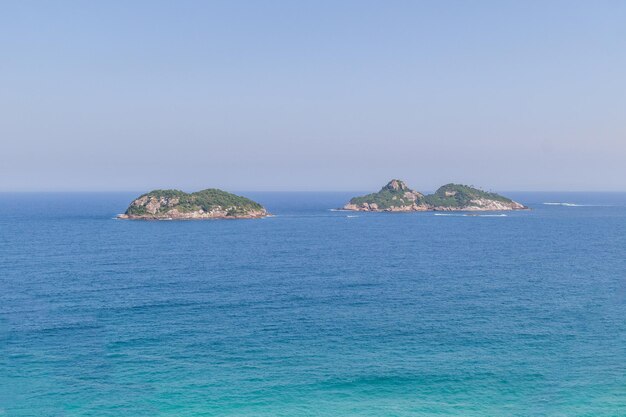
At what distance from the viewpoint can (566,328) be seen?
72.2 meters

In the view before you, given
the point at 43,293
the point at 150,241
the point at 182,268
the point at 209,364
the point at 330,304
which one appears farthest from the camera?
the point at 150,241

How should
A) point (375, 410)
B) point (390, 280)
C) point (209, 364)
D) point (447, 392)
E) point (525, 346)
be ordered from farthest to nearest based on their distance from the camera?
point (390, 280), point (525, 346), point (209, 364), point (447, 392), point (375, 410)

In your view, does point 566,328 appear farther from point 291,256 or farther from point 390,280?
point 291,256

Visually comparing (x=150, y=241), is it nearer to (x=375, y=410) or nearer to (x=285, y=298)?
(x=285, y=298)

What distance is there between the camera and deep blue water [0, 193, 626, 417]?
2050 inches

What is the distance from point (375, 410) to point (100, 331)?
40.9 meters

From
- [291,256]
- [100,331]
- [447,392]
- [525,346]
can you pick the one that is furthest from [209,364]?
[291,256]

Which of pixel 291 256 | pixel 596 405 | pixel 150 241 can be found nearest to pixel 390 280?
pixel 291 256

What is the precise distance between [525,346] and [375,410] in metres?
26.4

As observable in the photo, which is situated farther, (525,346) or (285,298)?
(285,298)

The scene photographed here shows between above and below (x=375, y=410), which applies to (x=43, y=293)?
above

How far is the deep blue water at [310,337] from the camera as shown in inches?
2050

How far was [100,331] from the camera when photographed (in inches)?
2766

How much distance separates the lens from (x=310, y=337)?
68.4 metres
